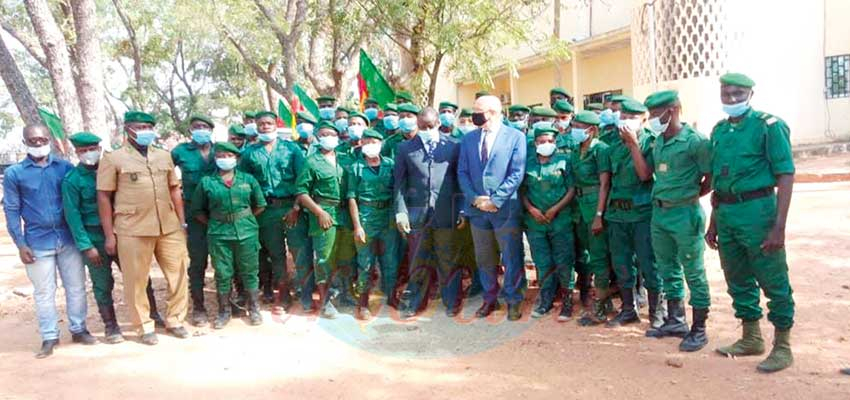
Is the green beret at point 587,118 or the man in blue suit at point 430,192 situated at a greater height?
the green beret at point 587,118

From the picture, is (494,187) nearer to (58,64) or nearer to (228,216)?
(228,216)

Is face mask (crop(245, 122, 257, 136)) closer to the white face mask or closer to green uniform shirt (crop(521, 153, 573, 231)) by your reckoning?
the white face mask

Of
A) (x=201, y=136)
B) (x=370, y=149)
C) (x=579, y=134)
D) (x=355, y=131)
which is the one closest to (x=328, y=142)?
(x=355, y=131)

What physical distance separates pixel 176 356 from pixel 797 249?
21.3 ft

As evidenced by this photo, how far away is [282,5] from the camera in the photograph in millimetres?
16156

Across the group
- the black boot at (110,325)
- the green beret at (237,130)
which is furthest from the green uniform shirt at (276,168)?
the black boot at (110,325)

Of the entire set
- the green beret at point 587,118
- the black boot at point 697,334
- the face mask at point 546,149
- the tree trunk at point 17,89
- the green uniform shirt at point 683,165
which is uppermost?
the tree trunk at point 17,89

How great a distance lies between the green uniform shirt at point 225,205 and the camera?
552cm

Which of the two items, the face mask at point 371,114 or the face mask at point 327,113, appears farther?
the face mask at point 371,114

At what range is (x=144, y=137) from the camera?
5.14 meters

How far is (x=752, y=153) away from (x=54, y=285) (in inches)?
202

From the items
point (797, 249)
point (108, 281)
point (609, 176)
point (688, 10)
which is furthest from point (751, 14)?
point (108, 281)

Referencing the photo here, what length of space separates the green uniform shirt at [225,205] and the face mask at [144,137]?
22.0 inches

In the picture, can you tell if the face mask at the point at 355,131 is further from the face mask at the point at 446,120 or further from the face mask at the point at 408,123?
the face mask at the point at 446,120
